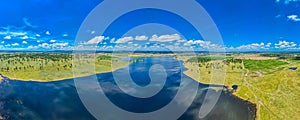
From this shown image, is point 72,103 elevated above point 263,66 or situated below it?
below

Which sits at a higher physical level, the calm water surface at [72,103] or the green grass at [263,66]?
the green grass at [263,66]

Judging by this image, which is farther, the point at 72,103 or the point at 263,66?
the point at 263,66

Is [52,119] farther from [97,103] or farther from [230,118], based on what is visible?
[230,118]

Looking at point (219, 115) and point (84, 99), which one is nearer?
point (219, 115)

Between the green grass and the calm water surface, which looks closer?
the calm water surface

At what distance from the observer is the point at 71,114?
86.9 feet

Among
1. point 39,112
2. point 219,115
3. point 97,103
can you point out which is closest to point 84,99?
point 97,103

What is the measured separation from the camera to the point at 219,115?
88.3 ft

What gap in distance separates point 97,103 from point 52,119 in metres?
6.61

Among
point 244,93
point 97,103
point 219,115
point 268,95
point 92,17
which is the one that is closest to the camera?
point 92,17

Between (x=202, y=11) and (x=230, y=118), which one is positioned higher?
(x=202, y=11)

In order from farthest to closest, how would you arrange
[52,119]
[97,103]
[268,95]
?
[268,95], [97,103], [52,119]

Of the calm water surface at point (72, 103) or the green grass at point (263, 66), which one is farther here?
the green grass at point (263, 66)

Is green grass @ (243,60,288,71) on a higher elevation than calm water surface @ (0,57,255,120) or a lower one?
higher
